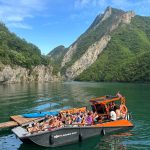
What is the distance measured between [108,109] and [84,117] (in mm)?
3880

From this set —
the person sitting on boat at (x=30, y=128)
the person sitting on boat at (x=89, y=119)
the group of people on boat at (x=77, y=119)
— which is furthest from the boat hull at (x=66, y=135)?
the person sitting on boat at (x=30, y=128)

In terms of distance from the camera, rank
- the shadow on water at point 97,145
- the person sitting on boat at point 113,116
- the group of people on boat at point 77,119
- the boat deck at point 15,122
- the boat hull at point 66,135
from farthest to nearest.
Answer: the boat deck at point 15,122 < the person sitting on boat at point 113,116 < the group of people on boat at point 77,119 < the shadow on water at point 97,145 < the boat hull at point 66,135

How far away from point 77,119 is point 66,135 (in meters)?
3.15

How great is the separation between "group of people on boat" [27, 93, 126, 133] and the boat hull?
624 mm

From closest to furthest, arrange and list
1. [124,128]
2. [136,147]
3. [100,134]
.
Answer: [136,147], [100,134], [124,128]

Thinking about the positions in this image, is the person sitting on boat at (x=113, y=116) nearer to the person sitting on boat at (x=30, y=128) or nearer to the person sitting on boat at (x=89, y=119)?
the person sitting on boat at (x=89, y=119)

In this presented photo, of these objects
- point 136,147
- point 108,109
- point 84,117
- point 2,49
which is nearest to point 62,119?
point 84,117

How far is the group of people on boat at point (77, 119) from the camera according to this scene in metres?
32.6

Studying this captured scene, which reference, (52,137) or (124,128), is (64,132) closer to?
(52,137)

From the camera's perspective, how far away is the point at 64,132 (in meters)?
32.3

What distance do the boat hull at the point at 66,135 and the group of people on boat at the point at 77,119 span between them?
0.62 m

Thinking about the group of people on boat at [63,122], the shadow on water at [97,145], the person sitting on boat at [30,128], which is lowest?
the shadow on water at [97,145]

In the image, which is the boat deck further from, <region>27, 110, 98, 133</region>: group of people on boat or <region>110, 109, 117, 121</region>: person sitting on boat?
<region>110, 109, 117, 121</region>: person sitting on boat

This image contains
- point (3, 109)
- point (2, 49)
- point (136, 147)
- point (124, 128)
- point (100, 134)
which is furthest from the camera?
point (2, 49)
